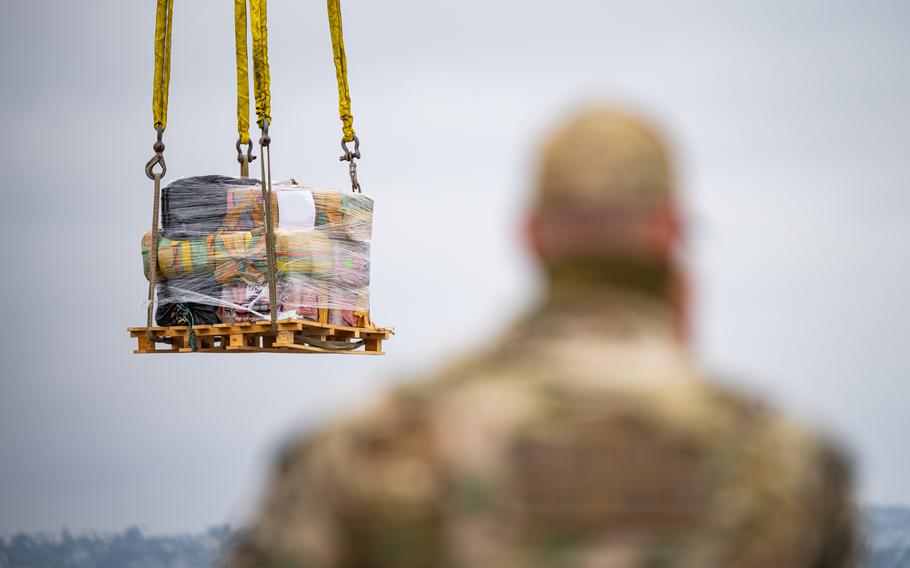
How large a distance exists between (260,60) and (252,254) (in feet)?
5.78

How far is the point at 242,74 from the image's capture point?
1344 centimetres

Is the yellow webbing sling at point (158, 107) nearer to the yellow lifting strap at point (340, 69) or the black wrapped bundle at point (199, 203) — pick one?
the black wrapped bundle at point (199, 203)

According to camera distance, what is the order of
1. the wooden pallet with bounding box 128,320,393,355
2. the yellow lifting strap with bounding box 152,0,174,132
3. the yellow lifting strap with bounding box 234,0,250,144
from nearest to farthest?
the wooden pallet with bounding box 128,320,393,355 < the yellow lifting strap with bounding box 234,0,250,144 < the yellow lifting strap with bounding box 152,0,174,132

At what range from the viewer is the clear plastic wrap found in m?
12.3

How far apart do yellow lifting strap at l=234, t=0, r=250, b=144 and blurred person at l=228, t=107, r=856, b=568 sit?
36.1 feet

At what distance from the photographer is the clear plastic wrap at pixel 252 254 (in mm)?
12258

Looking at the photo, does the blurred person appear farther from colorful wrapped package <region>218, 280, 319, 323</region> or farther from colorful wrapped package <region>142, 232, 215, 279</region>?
colorful wrapped package <region>142, 232, 215, 279</region>

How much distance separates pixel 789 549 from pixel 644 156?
2.05 feet

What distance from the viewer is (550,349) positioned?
247cm

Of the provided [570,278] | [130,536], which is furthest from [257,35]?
[570,278]

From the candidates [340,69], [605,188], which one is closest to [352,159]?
[340,69]

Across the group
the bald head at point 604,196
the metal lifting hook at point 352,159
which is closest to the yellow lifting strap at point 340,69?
the metal lifting hook at point 352,159

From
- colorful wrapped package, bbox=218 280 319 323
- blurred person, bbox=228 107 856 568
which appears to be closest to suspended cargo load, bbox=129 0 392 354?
colorful wrapped package, bbox=218 280 319 323

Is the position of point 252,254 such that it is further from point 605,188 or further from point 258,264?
point 605,188
